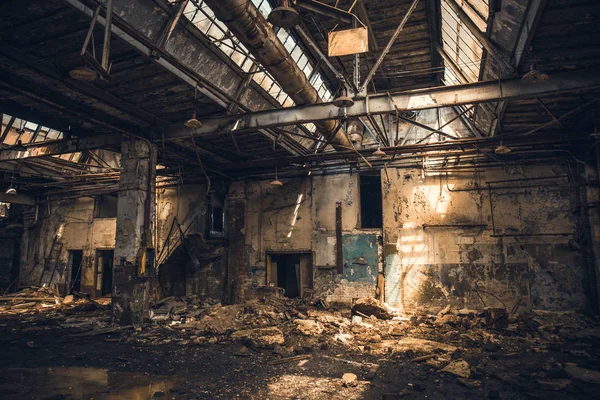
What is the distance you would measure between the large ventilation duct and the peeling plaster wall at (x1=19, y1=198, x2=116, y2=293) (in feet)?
42.3

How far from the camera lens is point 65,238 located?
17.3m

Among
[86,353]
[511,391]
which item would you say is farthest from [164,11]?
[511,391]

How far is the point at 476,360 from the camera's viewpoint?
6949 mm

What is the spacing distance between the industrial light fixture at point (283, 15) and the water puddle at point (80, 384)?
543cm

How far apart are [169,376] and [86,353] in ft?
8.27

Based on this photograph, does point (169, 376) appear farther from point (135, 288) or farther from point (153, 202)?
point (153, 202)

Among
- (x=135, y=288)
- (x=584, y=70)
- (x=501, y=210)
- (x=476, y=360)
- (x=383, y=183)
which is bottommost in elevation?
(x=476, y=360)

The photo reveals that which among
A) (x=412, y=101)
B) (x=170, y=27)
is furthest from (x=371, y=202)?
(x=170, y=27)

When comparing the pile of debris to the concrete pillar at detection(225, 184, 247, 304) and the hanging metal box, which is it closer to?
the concrete pillar at detection(225, 184, 247, 304)

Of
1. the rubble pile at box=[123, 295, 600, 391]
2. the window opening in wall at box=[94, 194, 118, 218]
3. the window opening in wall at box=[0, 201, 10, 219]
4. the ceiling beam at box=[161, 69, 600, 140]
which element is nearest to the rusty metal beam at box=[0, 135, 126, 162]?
the ceiling beam at box=[161, 69, 600, 140]

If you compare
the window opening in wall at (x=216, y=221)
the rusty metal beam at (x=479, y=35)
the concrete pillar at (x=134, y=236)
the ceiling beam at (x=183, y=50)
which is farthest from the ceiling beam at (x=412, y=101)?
the window opening in wall at (x=216, y=221)

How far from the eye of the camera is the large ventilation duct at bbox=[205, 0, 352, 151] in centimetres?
482

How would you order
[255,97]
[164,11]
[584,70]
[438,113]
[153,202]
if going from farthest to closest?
[438,113] → [153,202] → [255,97] → [584,70] → [164,11]

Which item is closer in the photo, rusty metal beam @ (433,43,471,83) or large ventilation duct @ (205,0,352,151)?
large ventilation duct @ (205,0,352,151)
